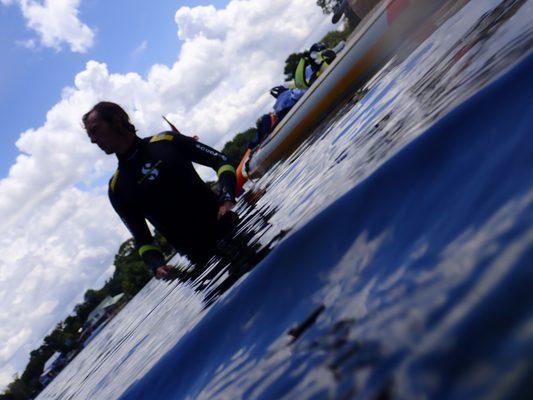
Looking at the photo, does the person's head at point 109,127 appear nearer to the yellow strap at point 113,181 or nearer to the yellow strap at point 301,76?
the yellow strap at point 113,181

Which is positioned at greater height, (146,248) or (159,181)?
(159,181)

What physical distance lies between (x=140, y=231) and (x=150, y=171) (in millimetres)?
870

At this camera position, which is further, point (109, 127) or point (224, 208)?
point (109, 127)

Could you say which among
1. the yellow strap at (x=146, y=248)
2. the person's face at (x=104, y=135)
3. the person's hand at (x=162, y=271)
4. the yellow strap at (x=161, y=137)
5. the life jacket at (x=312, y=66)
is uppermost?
the person's face at (x=104, y=135)

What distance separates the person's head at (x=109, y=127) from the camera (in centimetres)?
458

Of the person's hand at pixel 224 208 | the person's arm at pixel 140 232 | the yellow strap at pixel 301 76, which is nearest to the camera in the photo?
the person's hand at pixel 224 208

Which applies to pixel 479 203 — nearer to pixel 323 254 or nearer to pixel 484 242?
Result: pixel 484 242

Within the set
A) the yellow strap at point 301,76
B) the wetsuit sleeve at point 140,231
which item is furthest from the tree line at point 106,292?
the wetsuit sleeve at point 140,231

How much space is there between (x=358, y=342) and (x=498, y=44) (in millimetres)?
2782

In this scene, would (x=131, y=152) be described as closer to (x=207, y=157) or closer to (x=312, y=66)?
(x=207, y=157)

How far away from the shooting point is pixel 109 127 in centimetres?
465

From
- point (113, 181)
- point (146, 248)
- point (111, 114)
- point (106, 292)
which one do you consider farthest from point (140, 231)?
point (106, 292)

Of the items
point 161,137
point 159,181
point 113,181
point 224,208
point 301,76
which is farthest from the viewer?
point 301,76

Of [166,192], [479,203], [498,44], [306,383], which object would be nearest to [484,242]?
[479,203]
